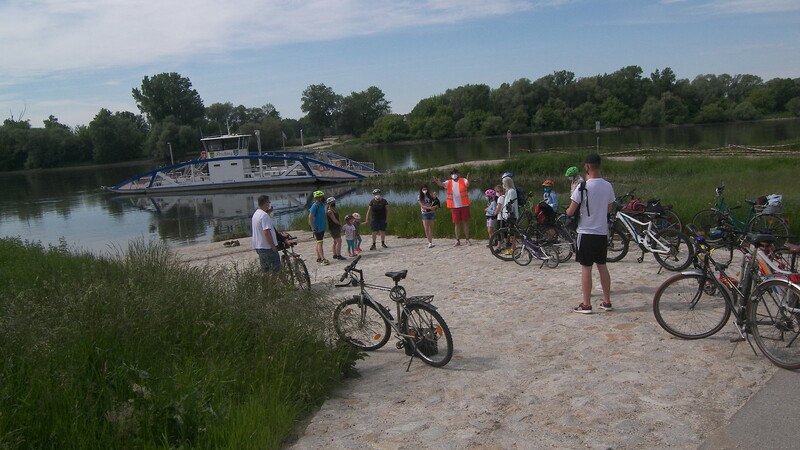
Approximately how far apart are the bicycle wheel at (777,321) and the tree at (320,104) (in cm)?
13877

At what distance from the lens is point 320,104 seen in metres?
141

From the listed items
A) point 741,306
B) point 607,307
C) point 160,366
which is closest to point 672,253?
point 607,307

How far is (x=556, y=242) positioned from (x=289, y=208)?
31117mm

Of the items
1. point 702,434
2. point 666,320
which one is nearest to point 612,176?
point 666,320

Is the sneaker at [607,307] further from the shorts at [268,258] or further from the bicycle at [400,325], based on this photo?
the shorts at [268,258]

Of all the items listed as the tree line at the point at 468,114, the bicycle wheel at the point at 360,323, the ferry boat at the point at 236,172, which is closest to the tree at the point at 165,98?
the tree line at the point at 468,114

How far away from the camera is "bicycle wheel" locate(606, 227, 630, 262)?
9.67m

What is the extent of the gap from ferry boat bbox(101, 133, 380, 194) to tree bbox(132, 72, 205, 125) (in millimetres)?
63746

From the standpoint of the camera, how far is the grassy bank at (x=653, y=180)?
43.3 feet

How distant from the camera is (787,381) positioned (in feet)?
15.3

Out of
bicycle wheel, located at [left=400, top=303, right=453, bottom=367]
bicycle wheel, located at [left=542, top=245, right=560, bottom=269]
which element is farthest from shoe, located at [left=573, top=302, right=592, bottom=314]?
bicycle wheel, located at [left=542, top=245, right=560, bottom=269]

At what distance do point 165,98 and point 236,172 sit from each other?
7302cm

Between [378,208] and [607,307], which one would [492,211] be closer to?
[378,208]

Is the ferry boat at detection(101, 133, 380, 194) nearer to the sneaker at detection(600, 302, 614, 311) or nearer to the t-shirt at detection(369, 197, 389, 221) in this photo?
the t-shirt at detection(369, 197, 389, 221)
